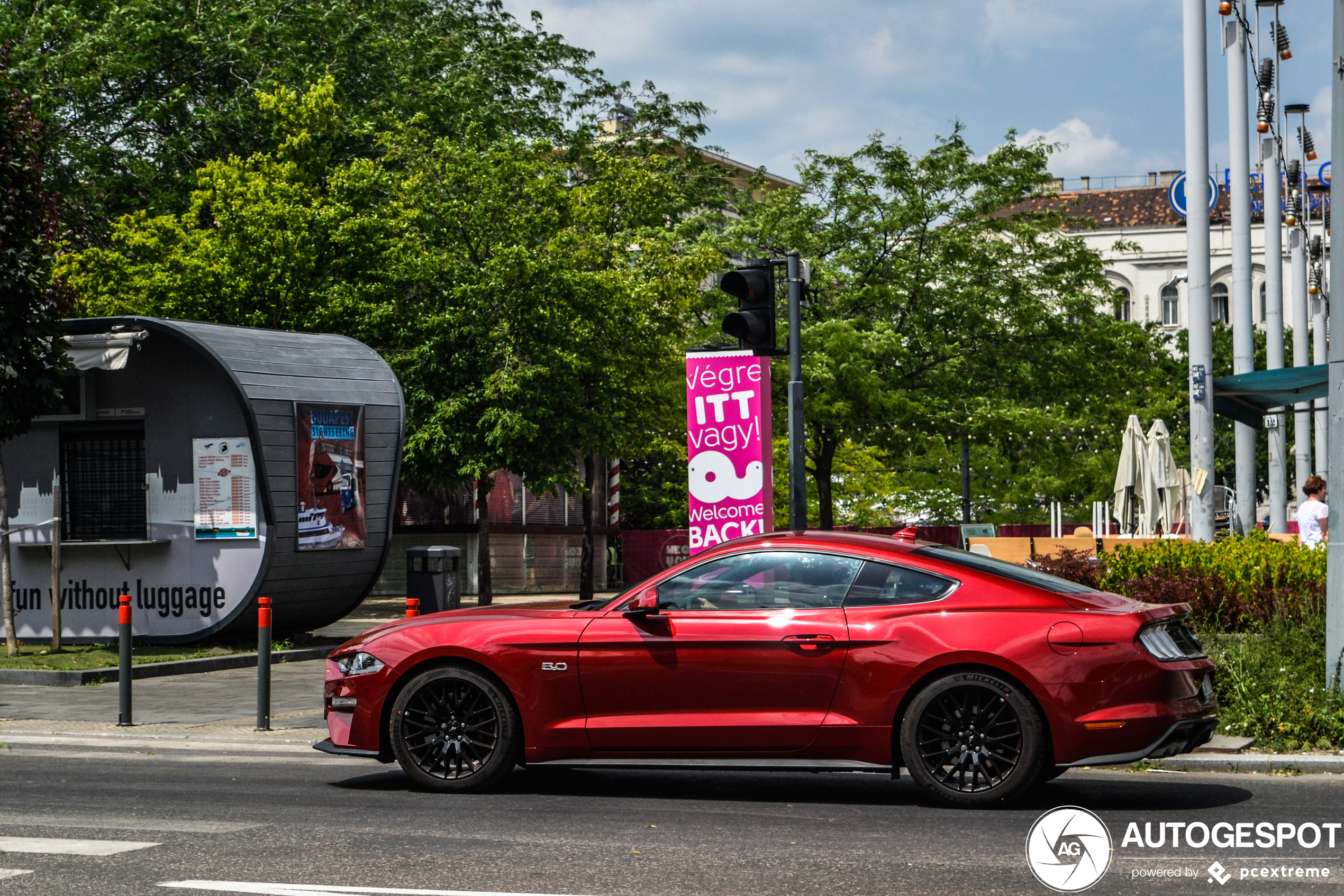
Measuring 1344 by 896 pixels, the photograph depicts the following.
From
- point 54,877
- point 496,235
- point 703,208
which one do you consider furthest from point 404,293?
point 54,877

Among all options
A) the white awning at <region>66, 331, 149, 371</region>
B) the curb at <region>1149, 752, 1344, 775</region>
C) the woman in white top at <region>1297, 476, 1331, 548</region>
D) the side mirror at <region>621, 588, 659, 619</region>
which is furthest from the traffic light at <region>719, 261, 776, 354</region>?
the woman in white top at <region>1297, 476, 1331, 548</region>

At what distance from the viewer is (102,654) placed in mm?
17000

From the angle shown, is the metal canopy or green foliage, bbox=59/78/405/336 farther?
green foliage, bbox=59/78/405/336

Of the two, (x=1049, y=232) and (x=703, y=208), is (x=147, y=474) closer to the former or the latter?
(x=1049, y=232)

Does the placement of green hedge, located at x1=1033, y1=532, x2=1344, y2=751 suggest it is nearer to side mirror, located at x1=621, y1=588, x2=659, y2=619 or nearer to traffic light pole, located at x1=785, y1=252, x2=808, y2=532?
traffic light pole, located at x1=785, y1=252, x2=808, y2=532

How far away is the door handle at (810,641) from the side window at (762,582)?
0.22 m

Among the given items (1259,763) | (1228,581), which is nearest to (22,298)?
(1228,581)

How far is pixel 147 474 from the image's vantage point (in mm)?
18000

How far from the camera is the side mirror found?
8.32 m

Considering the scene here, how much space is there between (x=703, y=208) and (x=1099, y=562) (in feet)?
81.5

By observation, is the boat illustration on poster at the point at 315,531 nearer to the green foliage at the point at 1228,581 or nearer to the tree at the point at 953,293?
the green foliage at the point at 1228,581

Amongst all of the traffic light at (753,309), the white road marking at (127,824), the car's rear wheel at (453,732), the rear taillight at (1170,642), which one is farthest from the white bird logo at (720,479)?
the white road marking at (127,824)

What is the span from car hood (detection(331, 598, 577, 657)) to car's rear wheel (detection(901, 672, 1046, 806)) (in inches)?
80.0

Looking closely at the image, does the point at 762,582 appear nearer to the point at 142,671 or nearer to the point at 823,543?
the point at 823,543
